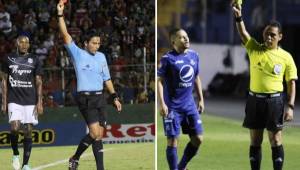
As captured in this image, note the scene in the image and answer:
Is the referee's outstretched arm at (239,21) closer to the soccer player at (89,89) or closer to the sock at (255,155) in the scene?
the sock at (255,155)

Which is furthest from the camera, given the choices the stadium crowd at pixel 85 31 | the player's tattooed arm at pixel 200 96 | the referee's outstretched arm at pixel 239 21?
the stadium crowd at pixel 85 31

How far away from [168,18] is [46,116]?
13.1m

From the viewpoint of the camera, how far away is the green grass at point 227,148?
11.7 metres

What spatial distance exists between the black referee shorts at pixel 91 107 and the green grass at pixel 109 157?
163cm

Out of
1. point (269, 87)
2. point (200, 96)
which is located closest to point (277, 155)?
point (269, 87)

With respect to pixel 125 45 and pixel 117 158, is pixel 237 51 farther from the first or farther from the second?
pixel 117 158

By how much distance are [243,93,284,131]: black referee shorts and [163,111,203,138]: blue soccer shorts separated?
2.03 ft

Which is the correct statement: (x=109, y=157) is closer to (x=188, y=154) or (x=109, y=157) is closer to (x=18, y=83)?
(x=18, y=83)

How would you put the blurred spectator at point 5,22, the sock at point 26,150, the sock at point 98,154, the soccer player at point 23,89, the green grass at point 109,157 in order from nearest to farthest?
the sock at point 98,154 < the sock at point 26,150 < the soccer player at point 23,89 < the green grass at point 109,157 < the blurred spectator at point 5,22

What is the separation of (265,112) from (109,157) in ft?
15.1

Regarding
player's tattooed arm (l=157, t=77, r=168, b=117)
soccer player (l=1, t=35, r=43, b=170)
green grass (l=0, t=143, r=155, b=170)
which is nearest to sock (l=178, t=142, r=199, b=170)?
player's tattooed arm (l=157, t=77, r=168, b=117)

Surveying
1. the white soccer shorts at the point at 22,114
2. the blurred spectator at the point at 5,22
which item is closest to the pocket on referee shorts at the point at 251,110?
the white soccer shorts at the point at 22,114

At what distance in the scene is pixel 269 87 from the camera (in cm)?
969

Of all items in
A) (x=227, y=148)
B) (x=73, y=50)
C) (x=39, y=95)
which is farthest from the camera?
(x=227, y=148)
